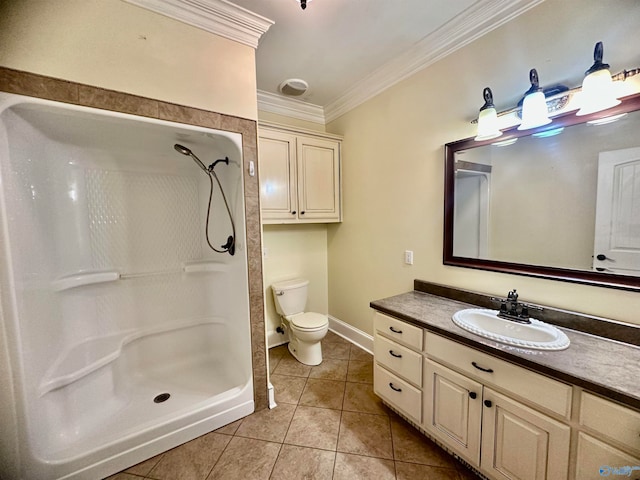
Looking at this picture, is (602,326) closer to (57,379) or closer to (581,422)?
(581,422)

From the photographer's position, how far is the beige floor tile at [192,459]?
1.36m

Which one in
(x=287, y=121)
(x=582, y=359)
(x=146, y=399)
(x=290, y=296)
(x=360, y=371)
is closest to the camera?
(x=582, y=359)

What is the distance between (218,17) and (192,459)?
2581 millimetres

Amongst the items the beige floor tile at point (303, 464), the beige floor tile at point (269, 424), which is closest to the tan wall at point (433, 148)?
the beige floor tile at point (269, 424)

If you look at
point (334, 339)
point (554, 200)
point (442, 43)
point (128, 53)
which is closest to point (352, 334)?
point (334, 339)

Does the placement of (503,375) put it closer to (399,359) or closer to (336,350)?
(399,359)

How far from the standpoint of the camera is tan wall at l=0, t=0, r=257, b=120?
1.13m

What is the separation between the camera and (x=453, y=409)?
1322mm

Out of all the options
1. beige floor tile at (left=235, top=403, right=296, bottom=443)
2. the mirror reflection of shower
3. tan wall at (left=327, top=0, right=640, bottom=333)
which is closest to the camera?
A: tan wall at (left=327, top=0, right=640, bottom=333)

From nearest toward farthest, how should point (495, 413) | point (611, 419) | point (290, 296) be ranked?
point (611, 419), point (495, 413), point (290, 296)

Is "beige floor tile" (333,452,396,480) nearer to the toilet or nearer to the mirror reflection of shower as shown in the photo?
the toilet

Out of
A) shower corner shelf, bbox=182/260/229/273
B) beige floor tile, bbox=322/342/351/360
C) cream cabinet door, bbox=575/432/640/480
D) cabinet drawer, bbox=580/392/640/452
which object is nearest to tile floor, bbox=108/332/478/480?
beige floor tile, bbox=322/342/351/360

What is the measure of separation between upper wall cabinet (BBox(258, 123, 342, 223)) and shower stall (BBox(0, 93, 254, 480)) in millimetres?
515

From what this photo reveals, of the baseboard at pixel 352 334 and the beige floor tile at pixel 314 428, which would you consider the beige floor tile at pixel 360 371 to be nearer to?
the baseboard at pixel 352 334
